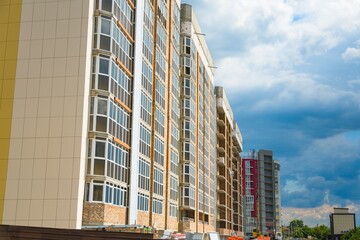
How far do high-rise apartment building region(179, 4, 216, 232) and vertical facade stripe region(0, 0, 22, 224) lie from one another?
28381 mm

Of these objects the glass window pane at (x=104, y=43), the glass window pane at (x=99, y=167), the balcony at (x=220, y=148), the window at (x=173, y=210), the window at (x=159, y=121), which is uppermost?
the balcony at (x=220, y=148)

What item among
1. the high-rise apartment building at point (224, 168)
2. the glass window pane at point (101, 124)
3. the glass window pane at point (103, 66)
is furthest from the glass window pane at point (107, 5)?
the high-rise apartment building at point (224, 168)

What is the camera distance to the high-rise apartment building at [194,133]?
63.0m

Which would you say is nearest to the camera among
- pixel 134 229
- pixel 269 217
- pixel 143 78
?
pixel 134 229

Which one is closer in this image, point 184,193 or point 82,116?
point 82,116

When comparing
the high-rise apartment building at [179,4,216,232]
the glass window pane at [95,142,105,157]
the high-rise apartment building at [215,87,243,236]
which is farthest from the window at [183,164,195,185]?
the glass window pane at [95,142,105,157]

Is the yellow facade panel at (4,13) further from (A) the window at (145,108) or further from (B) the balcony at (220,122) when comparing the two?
(B) the balcony at (220,122)

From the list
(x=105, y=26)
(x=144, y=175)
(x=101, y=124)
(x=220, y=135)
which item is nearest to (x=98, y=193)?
(x=101, y=124)

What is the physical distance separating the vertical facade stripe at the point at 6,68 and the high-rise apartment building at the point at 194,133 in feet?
93.1

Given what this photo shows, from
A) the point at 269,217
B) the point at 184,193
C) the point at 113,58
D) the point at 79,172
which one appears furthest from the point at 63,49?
the point at 269,217

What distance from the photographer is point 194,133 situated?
68000 millimetres

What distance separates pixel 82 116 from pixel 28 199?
6.59 metres

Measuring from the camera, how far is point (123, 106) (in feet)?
129

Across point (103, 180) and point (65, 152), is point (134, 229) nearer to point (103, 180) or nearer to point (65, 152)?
point (103, 180)
